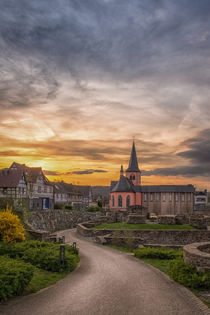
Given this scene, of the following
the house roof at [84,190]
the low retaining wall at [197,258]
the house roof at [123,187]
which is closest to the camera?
the low retaining wall at [197,258]

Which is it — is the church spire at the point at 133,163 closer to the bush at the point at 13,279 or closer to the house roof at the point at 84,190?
the house roof at the point at 84,190

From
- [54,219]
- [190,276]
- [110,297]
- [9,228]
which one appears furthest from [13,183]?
[190,276]

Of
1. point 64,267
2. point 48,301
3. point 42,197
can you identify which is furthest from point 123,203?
point 48,301

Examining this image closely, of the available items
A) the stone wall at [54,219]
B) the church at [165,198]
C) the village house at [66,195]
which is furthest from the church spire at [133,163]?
the stone wall at [54,219]

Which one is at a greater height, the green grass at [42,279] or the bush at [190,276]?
the bush at [190,276]

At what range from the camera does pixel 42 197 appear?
58844mm

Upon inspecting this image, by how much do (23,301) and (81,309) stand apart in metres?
2.39

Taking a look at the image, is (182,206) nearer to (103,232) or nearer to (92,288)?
(103,232)

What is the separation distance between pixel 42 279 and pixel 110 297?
4078 millimetres

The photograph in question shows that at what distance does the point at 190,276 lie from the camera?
12688mm

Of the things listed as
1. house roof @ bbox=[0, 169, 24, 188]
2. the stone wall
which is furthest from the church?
house roof @ bbox=[0, 169, 24, 188]

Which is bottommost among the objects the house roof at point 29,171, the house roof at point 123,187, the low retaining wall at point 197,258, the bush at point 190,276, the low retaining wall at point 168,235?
the low retaining wall at point 168,235

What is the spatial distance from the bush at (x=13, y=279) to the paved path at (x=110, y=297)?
1.30 feet

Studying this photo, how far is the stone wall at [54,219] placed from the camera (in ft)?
124
